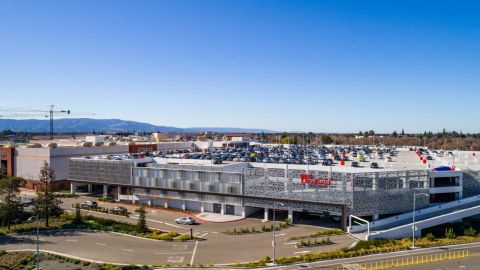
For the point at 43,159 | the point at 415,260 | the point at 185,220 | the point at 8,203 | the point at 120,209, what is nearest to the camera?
A: the point at 415,260

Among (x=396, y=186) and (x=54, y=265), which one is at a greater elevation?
(x=396, y=186)

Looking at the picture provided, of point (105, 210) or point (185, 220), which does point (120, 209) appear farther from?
point (185, 220)

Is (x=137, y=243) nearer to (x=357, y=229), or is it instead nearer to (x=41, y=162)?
(x=357, y=229)

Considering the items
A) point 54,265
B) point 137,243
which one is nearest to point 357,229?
point 137,243

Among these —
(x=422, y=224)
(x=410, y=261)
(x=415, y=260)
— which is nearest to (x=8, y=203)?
(x=410, y=261)

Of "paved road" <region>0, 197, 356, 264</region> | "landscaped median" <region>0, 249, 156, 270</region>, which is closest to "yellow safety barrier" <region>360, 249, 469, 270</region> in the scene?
"paved road" <region>0, 197, 356, 264</region>
